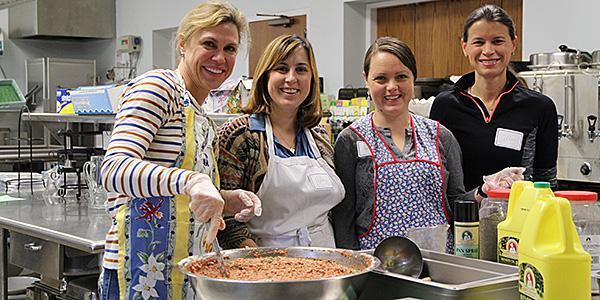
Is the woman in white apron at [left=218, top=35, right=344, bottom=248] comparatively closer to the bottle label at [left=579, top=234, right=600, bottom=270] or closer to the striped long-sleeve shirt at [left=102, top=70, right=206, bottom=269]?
the striped long-sleeve shirt at [left=102, top=70, right=206, bottom=269]

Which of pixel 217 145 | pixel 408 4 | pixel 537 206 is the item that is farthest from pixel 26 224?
pixel 408 4

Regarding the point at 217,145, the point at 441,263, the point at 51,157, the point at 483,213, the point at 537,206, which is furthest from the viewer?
the point at 51,157

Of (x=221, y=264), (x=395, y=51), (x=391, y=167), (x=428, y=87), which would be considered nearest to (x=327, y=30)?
(x=428, y=87)

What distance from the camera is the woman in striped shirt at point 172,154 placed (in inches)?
68.8

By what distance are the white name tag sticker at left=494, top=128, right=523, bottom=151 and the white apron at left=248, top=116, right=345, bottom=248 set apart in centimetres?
65

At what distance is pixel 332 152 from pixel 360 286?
1042 mm

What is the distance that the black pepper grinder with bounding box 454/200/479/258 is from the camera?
5.41 ft

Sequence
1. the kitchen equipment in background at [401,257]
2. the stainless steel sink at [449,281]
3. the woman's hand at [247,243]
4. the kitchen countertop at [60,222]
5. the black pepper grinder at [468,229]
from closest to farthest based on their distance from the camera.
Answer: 1. the stainless steel sink at [449,281]
2. the kitchen equipment in background at [401,257]
3. the black pepper grinder at [468,229]
4. the woman's hand at [247,243]
5. the kitchen countertop at [60,222]

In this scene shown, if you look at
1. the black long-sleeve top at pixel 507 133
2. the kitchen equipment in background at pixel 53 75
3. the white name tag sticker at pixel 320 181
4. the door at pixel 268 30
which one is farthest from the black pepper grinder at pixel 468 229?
the kitchen equipment in background at pixel 53 75

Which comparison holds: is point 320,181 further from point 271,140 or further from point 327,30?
point 327,30

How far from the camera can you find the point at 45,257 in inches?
117

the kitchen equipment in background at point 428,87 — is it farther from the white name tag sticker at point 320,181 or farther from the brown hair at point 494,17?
the white name tag sticker at point 320,181

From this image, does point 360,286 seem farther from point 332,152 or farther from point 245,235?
point 332,152

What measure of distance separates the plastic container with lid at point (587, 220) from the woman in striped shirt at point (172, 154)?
2.31 ft
